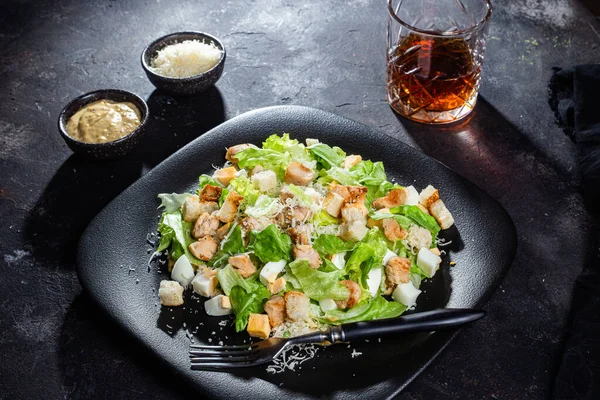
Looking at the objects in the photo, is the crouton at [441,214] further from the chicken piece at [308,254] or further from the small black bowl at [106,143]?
the small black bowl at [106,143]

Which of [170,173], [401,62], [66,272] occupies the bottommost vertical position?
[66,272]

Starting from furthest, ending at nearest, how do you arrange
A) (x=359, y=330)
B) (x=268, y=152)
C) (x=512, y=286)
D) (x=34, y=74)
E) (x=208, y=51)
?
(x=34, y=74), (x=208, y=51), (x=268, y=152), (x=512, y=286), (x=359, y=330)

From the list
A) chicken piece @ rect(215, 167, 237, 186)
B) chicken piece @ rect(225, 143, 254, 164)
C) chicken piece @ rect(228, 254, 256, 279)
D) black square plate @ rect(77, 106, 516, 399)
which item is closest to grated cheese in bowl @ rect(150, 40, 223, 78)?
black square plate @ rect(77, 106, 516, 399)

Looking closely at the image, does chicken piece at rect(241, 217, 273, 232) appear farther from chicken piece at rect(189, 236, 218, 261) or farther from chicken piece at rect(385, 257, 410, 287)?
chicken piece at rect(385, 257, 410, 287)

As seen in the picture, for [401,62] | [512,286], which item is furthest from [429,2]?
[512,286]

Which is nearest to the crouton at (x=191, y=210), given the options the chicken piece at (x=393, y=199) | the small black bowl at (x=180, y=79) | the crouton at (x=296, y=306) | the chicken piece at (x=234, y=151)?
the chicken piece at (x=234, y=151)

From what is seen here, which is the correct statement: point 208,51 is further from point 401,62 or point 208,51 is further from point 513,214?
point 513,214

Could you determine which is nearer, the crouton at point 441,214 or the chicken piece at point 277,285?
the chicken piece at point 277,285
